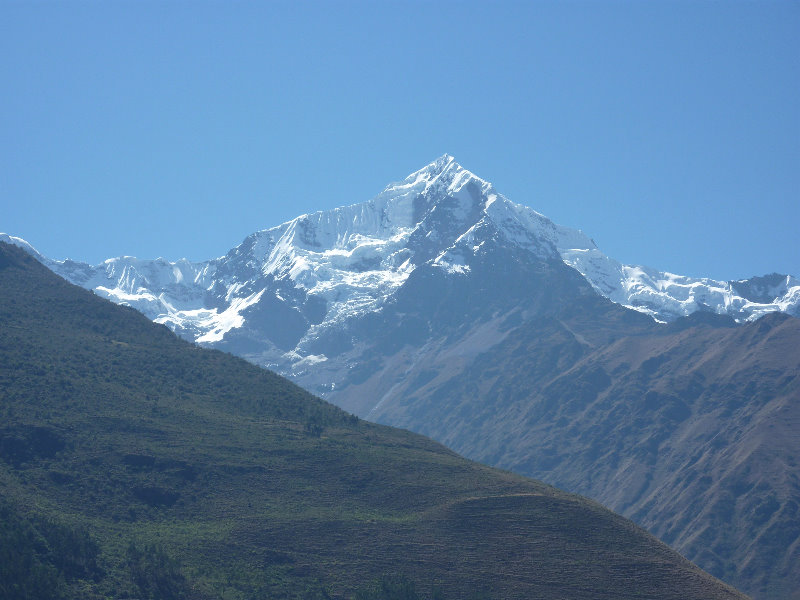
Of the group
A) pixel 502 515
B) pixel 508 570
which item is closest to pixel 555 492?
pixel 502 515

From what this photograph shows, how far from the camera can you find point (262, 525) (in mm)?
170500

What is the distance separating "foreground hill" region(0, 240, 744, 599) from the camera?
14950 cm

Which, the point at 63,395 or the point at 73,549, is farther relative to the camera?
the point at 63,395

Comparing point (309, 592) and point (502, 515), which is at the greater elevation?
point (502, 515)

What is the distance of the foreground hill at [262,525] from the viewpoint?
14950 centimetres

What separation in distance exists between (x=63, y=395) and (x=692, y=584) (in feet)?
369

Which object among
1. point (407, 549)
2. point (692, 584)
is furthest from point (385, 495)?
point (692, 584)

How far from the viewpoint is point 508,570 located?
529ft

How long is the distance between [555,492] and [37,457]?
8786cm

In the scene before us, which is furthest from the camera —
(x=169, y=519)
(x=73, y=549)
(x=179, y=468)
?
(x=179, y=468)

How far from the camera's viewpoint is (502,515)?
177 m

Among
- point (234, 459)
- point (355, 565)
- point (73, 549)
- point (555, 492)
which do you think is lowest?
point (73, 549)

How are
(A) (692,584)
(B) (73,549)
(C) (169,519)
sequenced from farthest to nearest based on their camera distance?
(C) (169,519) → (A) (692,584) → (B) (73,549)

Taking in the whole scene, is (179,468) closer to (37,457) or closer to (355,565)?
(37,457)
